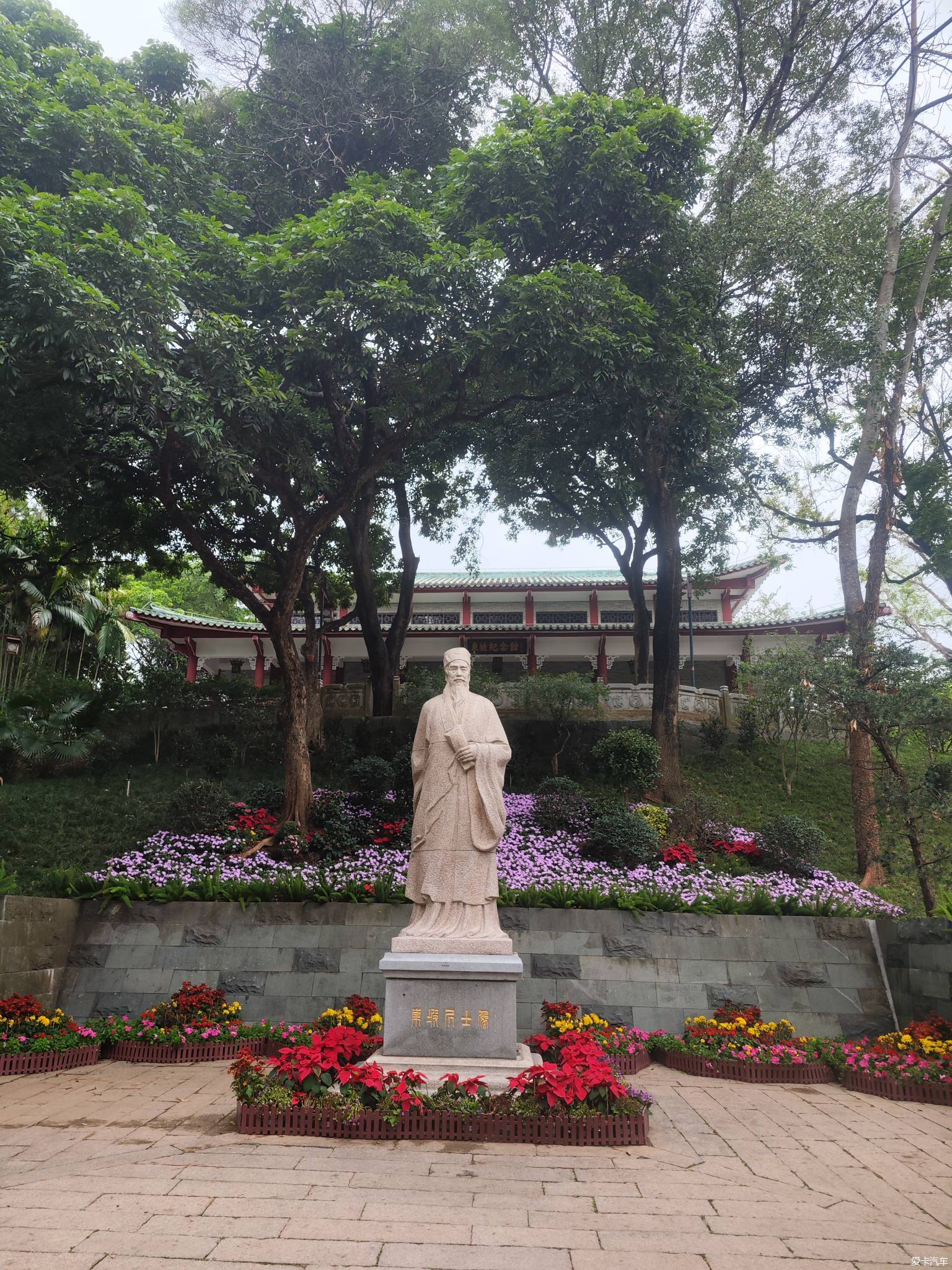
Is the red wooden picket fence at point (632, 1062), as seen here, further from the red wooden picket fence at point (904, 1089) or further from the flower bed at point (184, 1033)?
the flower bed at point (184, 1033)

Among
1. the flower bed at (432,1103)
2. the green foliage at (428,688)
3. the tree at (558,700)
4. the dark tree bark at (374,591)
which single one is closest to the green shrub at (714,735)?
the tree at (558,700)

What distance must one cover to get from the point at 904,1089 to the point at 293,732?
828cm

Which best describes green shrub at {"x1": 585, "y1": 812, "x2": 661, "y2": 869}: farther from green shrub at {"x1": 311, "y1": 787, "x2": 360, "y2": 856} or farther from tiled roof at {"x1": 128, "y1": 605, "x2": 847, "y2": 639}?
tiled roof at {"x1": 128, "y1": 605, "x2": 847, "y2": 639}

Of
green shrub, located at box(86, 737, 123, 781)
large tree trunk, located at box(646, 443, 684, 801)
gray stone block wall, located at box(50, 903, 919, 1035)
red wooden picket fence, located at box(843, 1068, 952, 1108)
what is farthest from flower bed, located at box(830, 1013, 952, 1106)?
green shrub, located at box(86, 737, 123, 781)

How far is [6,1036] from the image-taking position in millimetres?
7523

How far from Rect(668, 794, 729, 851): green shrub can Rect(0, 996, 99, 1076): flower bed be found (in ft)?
25.8

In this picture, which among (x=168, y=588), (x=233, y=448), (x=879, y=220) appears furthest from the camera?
(x=168, y=588)

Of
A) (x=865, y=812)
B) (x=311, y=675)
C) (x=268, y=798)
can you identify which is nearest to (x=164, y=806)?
(x=268, y=798)

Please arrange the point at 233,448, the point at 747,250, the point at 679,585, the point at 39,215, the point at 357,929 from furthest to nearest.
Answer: the point at 679,585 → the point at 747,250 → the point at 233,448 → the point at 357,929 → the point at 39,215

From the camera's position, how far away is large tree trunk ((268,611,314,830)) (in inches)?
472

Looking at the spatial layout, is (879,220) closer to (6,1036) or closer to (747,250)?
(747,250)

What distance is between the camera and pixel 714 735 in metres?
18.4

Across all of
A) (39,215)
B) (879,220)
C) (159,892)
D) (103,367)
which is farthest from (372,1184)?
(879,220)

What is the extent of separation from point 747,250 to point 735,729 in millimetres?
10200
